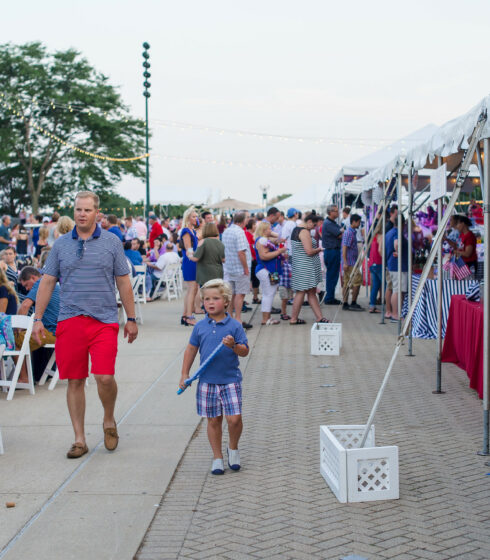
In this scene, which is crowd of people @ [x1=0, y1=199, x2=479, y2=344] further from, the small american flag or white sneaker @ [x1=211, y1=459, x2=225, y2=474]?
white sneaker @ [x1=211, y1=459, x2=225, y2=474]

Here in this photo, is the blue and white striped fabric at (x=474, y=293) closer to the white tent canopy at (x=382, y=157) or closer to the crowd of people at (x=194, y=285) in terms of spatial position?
the crowd of people at (x=194, y=285)

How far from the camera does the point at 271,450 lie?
587 cm

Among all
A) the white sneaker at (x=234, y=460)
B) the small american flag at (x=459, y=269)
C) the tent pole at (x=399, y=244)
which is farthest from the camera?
the small american flag at (x=459, y=269)

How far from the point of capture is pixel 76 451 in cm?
570

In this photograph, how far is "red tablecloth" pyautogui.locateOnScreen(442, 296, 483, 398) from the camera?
7.70m

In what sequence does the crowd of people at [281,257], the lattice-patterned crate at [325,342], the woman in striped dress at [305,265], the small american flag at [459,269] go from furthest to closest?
the woman in striped dress at [305,265]
the crowd of people at [281,257]
the small american flag at [459,269]
the lattice-patterned crate at [325,342]

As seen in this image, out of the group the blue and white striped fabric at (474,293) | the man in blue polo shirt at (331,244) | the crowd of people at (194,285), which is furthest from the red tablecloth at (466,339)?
the man in blue polo shirt at (331,244)

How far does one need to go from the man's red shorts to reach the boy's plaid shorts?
84cm

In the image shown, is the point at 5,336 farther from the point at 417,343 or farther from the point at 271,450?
the point at 417,343

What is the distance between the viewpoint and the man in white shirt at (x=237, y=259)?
1188 cm

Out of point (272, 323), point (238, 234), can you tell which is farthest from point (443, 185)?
point (272, 323)

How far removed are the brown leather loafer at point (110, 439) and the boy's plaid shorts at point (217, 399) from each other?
95 centimetres

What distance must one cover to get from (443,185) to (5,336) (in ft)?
13.9

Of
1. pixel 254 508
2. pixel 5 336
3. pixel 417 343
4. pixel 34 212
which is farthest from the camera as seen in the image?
pixel 34 212
